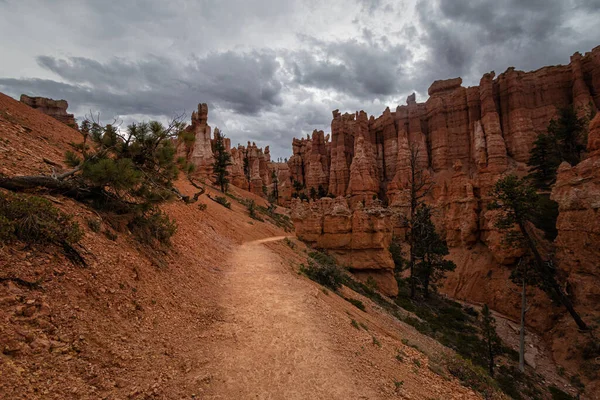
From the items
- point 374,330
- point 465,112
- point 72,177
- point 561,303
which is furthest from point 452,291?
point 465,112

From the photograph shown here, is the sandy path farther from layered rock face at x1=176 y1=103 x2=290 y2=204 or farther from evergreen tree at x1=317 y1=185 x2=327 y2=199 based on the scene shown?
evergreen tree at x1=317 y1=185 x2=327 y2=199

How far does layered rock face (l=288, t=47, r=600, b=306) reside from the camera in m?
24.2

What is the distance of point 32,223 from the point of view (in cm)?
398

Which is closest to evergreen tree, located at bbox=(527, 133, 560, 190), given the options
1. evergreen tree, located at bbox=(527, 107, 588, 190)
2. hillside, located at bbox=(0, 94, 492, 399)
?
evergreen tree, located at bbox=(527, 107, 588, 190)

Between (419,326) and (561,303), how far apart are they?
10369mm

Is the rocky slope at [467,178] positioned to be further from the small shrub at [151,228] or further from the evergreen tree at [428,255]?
the small shrub at [151,228]

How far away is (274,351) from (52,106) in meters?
29.8

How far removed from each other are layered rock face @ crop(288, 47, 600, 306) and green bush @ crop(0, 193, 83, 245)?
15.7 metres

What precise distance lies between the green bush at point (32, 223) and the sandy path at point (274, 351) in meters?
3.12

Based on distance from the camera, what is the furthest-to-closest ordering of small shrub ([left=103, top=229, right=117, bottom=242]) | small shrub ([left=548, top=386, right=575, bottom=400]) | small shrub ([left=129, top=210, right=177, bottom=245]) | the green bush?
small shrub ([left=548, top=386, right=575, bottom=400])
small shrub ([left=129, top=210, right=177, bottom=245])
small shrub ([left=103, top=229, right=117, bottom=242])
the green bush

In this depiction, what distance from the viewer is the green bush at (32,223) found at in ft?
12.4

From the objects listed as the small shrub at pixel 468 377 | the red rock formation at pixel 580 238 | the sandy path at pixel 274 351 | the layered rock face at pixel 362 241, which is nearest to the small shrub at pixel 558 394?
the red rock formation at pixel 580 238

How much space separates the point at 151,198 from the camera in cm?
742

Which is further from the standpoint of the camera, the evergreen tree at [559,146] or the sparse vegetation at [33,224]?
the evergreen tree at [559,146]
